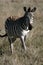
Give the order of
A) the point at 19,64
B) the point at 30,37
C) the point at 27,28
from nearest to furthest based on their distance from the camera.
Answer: the point at 19,64, the point at 27,28, the point at 30,37

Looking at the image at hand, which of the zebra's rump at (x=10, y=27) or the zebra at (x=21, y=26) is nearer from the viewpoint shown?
the zebra at (x=21, y=26)

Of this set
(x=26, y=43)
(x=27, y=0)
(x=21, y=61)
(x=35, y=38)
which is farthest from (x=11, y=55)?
(x=27, y=0)

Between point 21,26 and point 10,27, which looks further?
point 10,27

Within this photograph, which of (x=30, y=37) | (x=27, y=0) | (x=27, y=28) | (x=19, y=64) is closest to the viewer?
(x=19, y=64)

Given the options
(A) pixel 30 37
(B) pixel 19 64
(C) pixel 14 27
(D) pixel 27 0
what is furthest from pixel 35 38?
(D) pixel 27 0

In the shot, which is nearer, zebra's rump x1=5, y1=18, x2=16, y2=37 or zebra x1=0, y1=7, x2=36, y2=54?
zebra x1=0, y1=7, x2=36, y2=54

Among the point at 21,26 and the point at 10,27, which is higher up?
the point at 21,26

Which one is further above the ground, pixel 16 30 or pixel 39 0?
pixel 16 30

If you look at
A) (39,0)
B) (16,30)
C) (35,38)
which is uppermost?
(16,30)

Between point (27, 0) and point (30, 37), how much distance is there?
8996 millimetres

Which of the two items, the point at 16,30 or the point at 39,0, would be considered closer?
the point at 16,30

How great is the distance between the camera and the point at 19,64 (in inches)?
259

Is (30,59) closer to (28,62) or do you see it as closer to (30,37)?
(28,62)

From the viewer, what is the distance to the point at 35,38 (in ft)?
27.7
